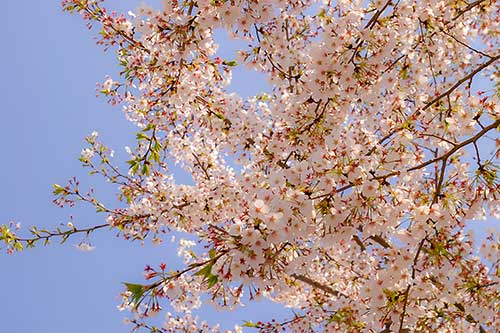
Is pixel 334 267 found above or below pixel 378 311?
above

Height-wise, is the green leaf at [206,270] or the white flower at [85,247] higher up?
the white flower at [85,247]

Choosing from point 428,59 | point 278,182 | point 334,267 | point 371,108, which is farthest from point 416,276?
point 334,267

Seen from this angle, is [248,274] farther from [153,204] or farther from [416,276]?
[153,204]

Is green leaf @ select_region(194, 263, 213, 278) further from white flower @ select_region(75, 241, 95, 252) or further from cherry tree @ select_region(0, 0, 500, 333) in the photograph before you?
white flower @ select_region(75, 241, 95, 252)

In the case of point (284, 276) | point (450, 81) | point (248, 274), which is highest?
point (450, 81)

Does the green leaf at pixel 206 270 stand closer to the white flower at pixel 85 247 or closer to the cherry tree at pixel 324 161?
the cherry tree at pixel 324 161

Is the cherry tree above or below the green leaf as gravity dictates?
above

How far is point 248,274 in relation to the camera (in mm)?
3129

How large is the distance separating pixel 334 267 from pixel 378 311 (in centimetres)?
401

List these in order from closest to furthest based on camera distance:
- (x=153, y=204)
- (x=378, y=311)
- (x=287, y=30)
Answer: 1. (x=378, y=311)
2. (x=287, y=30)
3. (x=153, y=204)

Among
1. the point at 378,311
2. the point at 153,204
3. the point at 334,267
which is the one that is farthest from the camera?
the point at 334,267

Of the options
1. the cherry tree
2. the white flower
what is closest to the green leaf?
the cherry tree

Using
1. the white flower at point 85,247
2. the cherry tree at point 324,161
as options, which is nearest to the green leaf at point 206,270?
the cherry tree at point 324,161

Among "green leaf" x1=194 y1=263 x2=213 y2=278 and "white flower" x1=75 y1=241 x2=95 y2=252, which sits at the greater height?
"white flower" x1=75 y1=241 x2=95 y2=252
